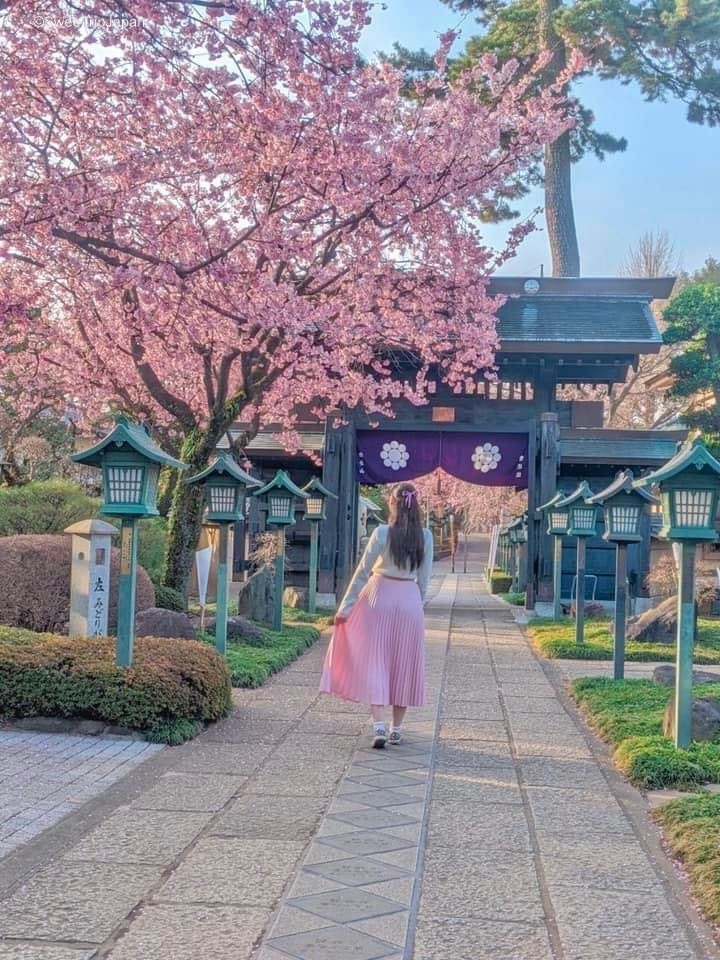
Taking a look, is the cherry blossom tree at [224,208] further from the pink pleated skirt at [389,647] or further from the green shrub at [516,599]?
the green shrub at [516,599]

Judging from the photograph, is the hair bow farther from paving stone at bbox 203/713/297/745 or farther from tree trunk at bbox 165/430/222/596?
tree trunk at bbox 165/430/222/596

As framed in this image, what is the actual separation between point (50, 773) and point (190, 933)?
2368mm

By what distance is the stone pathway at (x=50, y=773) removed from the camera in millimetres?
4039

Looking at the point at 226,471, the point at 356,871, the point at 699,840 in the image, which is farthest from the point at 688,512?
the point at 226,471

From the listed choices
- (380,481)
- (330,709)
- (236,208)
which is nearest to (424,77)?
(380,481)

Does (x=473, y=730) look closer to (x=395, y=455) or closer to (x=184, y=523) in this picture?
(x=184, y=523)

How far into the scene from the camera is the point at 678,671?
18.1 ft

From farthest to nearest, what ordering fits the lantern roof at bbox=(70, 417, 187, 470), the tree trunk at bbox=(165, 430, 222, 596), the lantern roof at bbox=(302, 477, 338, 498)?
the lantern roof at bbox=(302, 477, 338, 498), the tree trunk at bbox=(165, 430, 222, 596), the lantern roof at bbox=(70, 417, 187, 470)

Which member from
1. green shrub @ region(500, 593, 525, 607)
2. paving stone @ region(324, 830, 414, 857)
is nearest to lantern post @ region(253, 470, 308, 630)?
paving stone @ region(324, 830, 414, 857)

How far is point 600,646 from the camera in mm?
11250

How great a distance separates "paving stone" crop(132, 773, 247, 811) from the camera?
4309 millimetres

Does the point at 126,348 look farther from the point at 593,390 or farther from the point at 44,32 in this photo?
the point at 593,390

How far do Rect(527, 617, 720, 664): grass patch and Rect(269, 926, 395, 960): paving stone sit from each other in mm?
8285

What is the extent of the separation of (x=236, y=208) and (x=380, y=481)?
752 cm
